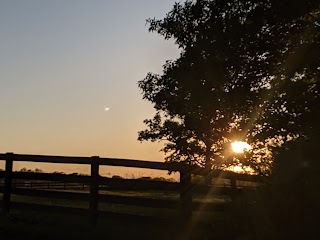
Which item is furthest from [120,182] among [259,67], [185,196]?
[259,67]

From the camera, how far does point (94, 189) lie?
39.4ft

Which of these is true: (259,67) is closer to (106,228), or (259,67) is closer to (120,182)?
(120,182)

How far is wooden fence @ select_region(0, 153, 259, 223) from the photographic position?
1101 centimetres

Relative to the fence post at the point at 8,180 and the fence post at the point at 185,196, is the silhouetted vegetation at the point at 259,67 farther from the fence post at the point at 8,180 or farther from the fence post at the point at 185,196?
the fence post at the point at 8,180

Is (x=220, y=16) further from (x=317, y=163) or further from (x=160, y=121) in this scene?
(x=160, y=121)

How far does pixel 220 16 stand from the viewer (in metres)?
13.1

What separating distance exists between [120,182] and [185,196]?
186cm

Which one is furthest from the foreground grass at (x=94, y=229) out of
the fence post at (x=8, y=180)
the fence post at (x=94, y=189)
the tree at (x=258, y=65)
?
the tree at (x=258, y=65)

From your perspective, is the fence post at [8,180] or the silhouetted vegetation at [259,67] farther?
the fence post at [8,180]

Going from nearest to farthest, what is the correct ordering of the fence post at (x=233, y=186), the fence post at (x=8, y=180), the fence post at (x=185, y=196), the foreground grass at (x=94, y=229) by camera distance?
the foreground grass at (x=94, y=229), the fence post at (x=185, y=196), the fence post at (x=233, y=186), the fence post at (x=8, y=180)

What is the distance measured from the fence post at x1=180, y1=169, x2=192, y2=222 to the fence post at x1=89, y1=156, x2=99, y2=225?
7.70ft

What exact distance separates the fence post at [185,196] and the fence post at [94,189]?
235 centimetres

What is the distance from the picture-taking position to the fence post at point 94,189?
11768 millimetres

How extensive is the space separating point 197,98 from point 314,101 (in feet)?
10.7
